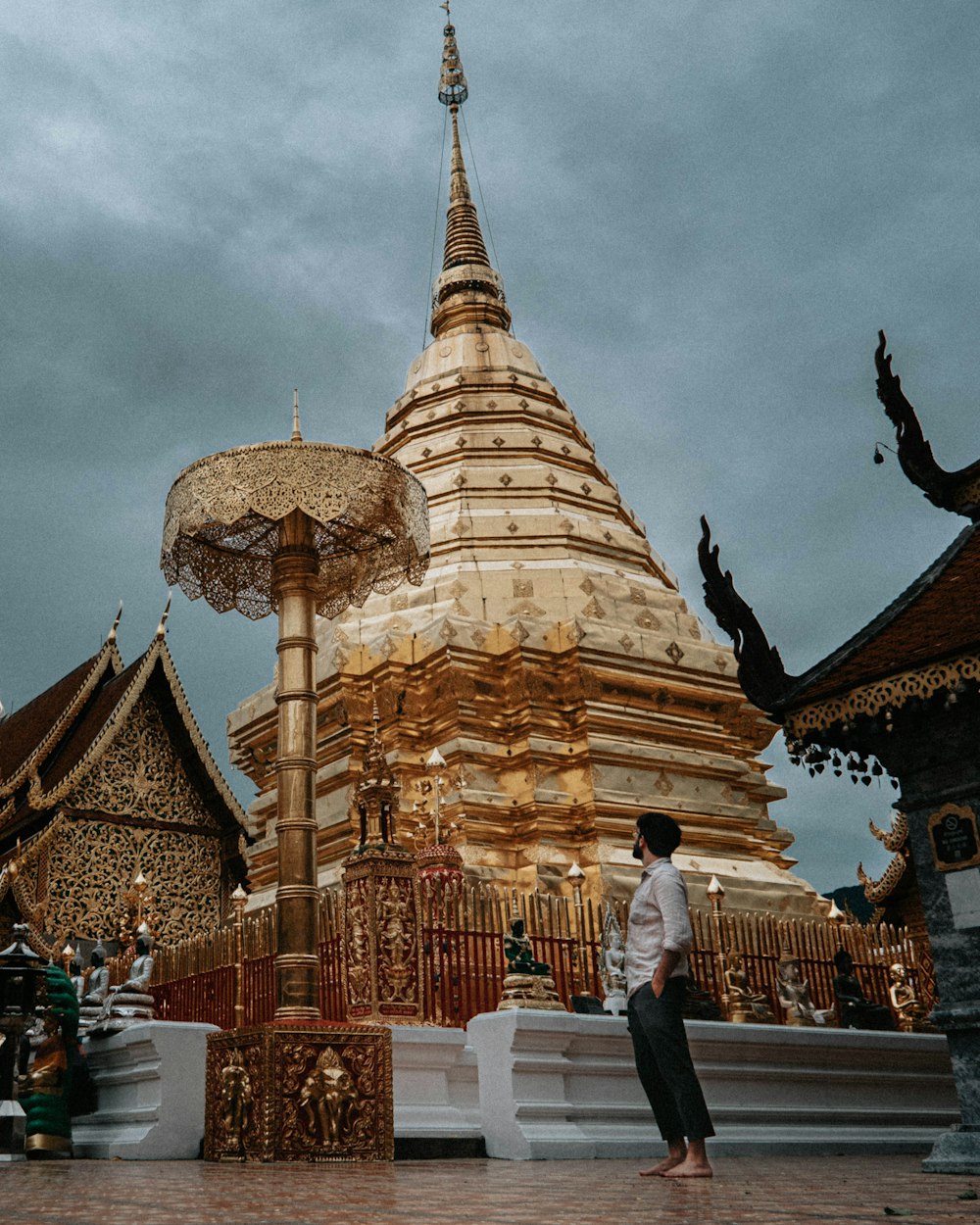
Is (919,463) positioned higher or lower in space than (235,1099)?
higher

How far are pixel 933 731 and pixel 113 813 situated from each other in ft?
42.1

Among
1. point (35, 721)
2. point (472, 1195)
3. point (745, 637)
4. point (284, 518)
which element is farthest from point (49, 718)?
point (472, 1195)

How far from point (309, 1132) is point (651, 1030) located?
1.93m

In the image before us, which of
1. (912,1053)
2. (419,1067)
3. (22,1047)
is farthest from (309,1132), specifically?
→ (912,1053)

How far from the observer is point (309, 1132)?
5863 millimetres

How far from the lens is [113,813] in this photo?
1645 centimetres

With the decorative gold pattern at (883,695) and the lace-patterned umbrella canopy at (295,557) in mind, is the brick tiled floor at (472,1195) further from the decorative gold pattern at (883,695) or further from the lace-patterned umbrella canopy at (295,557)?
the decorative gold pattern at (883,695)

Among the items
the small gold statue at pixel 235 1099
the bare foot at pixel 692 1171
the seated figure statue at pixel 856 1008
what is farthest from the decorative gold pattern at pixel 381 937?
the seated figure statue at pixel 856 1008

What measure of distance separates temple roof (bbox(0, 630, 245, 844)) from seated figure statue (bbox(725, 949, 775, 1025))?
33.1 feet

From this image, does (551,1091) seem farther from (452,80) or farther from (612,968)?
Result: (452,80)

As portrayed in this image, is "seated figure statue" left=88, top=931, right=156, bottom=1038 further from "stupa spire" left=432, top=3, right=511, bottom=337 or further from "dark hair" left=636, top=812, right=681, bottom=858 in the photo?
"stupa spire" left=432, top=3, right=511, bottom=337

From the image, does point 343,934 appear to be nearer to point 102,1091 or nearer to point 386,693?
point 102,1091

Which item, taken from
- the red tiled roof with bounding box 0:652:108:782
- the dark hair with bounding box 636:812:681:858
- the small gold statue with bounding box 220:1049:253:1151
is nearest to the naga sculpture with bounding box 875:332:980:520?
the dark hair with bounding box 636:812:681:858

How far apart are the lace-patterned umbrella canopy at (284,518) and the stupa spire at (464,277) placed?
31.8 ft
